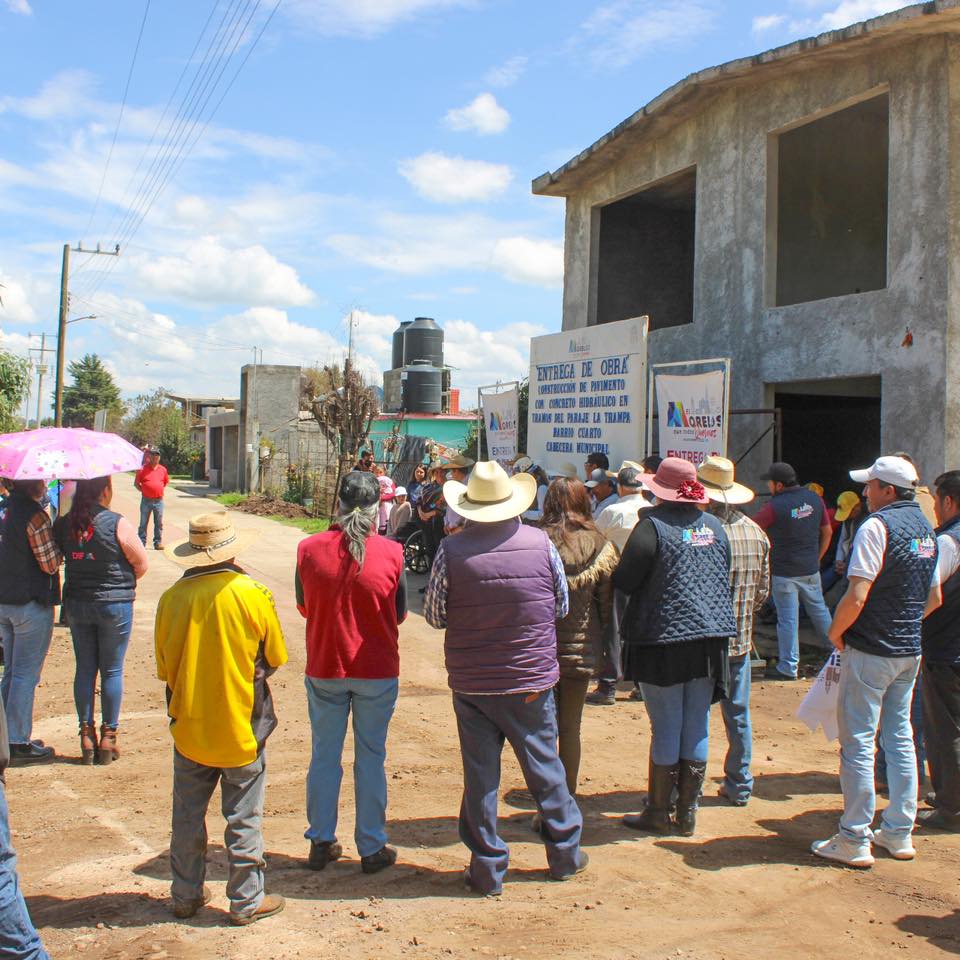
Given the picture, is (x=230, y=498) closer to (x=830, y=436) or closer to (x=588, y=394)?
(x=830, y=436)

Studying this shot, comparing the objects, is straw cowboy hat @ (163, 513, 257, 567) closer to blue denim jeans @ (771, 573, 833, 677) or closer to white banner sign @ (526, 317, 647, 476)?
blue denim jeans @ (771, 573, 833, 677)

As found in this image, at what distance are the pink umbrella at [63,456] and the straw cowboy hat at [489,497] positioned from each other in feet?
7.76

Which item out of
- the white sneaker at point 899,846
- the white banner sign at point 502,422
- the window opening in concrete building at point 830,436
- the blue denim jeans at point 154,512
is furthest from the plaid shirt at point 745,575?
the blue denim jeans at point 154,512

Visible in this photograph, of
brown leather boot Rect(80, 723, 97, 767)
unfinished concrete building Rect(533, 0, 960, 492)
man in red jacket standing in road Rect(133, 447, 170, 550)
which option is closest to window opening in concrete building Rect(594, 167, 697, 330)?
unfinished concrete building Rect(533, 0, 960, 492)

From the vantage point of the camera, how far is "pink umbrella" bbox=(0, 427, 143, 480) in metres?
5.64

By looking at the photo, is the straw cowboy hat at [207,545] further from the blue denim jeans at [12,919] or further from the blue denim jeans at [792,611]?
the blue denim jeans at [792,611]

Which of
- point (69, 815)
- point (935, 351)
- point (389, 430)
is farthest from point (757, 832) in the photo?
point (389, 430)

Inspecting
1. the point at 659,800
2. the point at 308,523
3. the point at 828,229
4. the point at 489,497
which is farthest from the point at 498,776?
the point at 308,523

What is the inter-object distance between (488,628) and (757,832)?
206 centimetres

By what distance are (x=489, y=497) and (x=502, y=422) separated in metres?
10.4

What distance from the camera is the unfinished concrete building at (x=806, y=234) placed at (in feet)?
29.3

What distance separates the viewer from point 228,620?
4062 mm

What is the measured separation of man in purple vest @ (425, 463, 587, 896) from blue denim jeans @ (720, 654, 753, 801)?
1.40m

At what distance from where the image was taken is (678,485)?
4.97 metres
